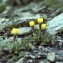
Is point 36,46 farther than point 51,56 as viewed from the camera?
Yes

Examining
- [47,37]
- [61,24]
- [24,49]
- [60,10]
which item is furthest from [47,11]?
[24,49]

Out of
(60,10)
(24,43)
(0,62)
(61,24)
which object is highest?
(60,10)

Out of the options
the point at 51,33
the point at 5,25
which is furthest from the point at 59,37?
the point at 5,25

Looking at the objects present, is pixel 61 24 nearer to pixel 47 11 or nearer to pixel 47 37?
pixel 47 37

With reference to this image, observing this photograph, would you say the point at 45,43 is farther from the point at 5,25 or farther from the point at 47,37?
the point at 5,25

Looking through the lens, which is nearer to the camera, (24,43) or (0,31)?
(24,43)

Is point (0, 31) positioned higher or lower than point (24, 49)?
higher

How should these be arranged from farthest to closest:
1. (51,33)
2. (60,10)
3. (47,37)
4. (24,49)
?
(60,10)
(51,33)
(47,37)
(24,49)

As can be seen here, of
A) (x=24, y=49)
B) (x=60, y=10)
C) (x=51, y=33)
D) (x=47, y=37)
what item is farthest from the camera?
(x=60, y=10)

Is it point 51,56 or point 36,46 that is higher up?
point 36,46
